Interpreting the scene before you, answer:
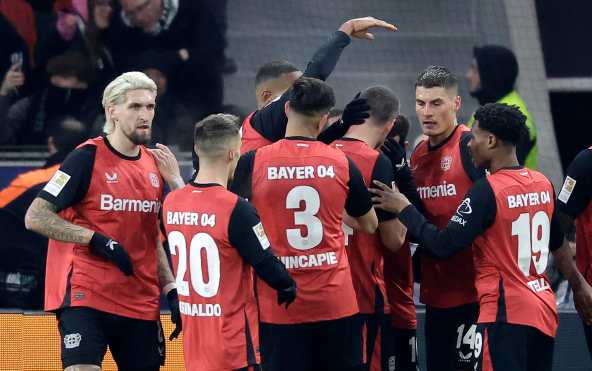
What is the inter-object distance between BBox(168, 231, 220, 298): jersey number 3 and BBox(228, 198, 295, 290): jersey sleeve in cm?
10

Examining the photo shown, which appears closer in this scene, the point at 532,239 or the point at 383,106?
the point at 532,239

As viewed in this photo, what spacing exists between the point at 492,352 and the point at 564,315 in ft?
7.89

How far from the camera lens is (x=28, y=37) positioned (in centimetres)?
1084

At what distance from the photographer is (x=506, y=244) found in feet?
18.9

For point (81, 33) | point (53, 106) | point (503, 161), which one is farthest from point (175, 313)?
point (81, 33)

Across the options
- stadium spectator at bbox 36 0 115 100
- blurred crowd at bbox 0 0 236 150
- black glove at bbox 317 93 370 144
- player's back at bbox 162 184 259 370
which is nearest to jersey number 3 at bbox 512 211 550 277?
black glove at bbox 317 93 370 144

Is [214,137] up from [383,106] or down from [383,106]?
down

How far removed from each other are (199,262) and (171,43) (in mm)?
5664

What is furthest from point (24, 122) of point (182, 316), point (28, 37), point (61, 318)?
point (182, 316)

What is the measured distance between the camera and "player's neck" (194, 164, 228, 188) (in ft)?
18.2

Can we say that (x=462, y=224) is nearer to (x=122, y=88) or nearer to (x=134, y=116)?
(x=134, y=116)

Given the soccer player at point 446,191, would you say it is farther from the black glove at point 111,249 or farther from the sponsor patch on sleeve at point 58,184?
the sponsor patch on sleeve at point 58,184

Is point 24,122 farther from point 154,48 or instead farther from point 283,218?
point 283,218

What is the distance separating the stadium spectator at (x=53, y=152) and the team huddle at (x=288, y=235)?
3.15 metres
